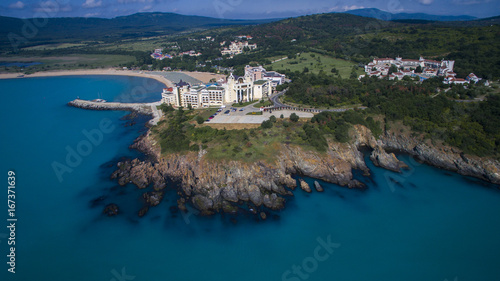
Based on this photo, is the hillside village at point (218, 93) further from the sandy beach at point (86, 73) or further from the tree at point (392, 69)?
the sandy beach at point (86, 73)

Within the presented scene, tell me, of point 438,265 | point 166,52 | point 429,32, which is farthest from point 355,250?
point 166,52

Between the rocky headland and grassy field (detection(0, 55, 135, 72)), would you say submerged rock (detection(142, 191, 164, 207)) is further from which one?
grassy field (detection(0, 55, 135, 72))

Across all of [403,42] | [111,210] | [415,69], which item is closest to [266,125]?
[111,210]

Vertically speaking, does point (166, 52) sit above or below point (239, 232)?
above

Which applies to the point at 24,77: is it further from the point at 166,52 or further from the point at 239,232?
the point at 239,232

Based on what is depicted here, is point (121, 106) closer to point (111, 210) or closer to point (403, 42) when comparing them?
point (111, 210)

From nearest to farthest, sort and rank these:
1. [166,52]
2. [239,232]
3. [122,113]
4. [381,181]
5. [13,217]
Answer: [239,232] → [13,217] → [381,181] → [122,113] → [166,52]
